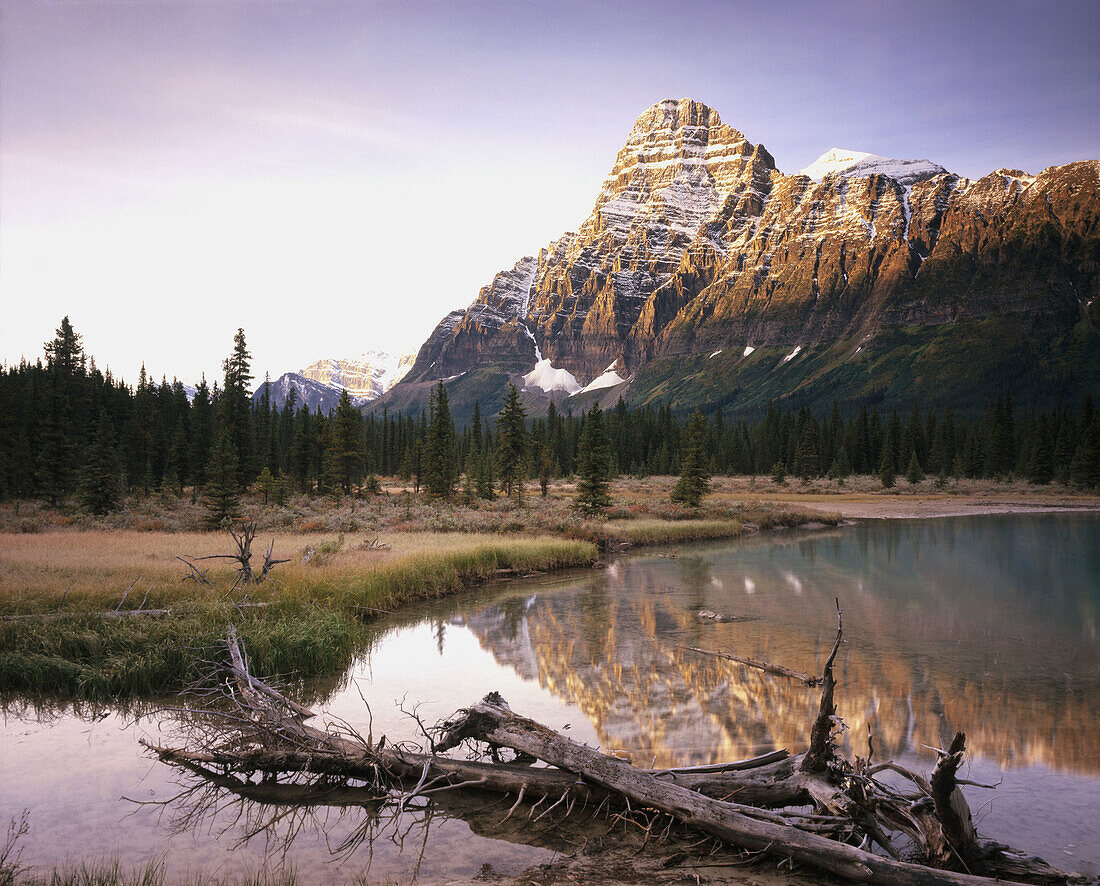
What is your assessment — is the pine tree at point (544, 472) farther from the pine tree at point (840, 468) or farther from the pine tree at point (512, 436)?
the pine tree at point (840, 468)

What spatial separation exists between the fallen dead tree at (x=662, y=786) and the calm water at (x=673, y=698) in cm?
60

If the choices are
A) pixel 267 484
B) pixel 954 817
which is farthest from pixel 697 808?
pixel 267 484

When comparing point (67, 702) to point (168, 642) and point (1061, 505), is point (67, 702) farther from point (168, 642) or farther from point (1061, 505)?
point (1061, 505)

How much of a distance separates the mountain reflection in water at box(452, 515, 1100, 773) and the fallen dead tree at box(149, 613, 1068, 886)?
211cm

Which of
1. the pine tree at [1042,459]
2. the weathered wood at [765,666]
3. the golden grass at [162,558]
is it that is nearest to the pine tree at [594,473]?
the golden grass at [162,558]

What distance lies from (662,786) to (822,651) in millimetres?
9935

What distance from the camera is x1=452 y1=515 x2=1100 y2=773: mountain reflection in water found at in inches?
415

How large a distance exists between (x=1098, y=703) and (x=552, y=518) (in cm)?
2740

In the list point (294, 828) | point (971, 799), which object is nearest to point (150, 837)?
point (294, 828)

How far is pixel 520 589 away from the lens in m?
23.6

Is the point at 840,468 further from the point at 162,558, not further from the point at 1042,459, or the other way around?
the point at 162,558

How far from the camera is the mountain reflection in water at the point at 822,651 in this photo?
1055cm

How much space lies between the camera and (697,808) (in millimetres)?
6664

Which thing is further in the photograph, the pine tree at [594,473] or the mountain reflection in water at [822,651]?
Result: the pine tree at [594,473]
